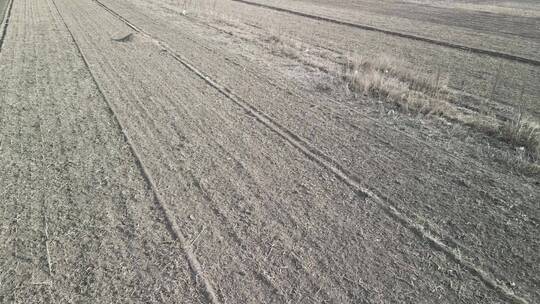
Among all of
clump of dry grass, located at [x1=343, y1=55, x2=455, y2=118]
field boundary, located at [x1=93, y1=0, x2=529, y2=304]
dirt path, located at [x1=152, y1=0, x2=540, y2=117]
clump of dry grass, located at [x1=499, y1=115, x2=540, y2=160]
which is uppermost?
dirt path, located at [x1=152, y1=0, x2=540, y2=117]

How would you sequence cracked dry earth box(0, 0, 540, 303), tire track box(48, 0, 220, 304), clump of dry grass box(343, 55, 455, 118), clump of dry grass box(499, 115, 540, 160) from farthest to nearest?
clump of dry grass box(343, 55, 455, 118)
clump of dry grass box(499, 115, 540, 160)
cracked dry earth box(0, 0, 540, 303)
tire track box(48, 0, 220, 304)

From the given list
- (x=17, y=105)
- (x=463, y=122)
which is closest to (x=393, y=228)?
(x=463, y=122)

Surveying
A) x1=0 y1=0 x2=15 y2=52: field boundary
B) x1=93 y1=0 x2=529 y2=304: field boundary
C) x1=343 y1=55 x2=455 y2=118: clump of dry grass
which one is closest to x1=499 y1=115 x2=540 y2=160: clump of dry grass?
x1=343 y1=55 x2=455 y2=118: clump of dry grass

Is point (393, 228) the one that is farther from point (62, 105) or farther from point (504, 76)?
point (504, 76)

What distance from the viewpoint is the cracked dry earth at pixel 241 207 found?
400 cm

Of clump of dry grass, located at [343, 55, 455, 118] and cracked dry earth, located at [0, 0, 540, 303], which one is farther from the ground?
clump of dry grass, located at [343, 55, 455, 118]

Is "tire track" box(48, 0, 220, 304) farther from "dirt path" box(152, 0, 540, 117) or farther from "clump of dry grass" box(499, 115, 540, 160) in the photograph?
"dirt path" box(152, 0, 540, 117)

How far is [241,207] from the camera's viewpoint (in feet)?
17.2

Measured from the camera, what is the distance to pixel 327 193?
5.57m

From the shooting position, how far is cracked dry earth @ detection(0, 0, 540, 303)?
4.00 meters

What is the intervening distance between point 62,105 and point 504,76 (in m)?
14.0

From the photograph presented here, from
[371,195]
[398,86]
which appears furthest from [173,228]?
[398,86]

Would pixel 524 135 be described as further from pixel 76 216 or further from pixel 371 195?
pixel 76 216

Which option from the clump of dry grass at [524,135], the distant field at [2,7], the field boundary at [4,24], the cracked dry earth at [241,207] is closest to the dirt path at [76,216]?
the cracked dry earth at [241,207]
